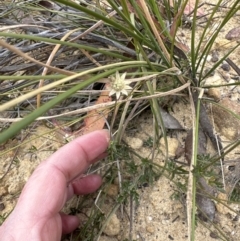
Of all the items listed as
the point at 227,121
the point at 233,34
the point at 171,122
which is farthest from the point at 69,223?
the point at 233,34

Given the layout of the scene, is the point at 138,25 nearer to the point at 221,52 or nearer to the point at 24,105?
the point at 221,52

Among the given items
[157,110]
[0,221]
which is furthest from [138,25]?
[0,221]

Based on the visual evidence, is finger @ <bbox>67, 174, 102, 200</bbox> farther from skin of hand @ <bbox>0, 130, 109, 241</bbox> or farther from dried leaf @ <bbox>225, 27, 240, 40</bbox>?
dried leaf @ <bbox>225, 27, 240, 40</bbox>

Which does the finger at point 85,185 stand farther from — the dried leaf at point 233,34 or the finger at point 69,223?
the dried leaf at point 233,34

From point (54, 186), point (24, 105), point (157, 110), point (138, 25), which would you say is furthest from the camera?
point (24, 105)

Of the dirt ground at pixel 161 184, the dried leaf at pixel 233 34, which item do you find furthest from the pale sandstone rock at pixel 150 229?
the dried leaf at pixel 233 34

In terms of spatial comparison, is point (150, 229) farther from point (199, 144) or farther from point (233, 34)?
point (233, 34)
